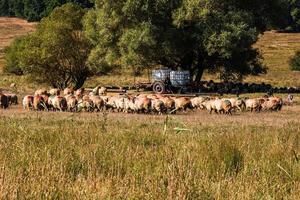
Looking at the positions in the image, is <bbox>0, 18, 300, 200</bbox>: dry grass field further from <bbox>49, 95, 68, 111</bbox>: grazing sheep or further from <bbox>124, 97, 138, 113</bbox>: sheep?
<bbox>49, 95, 68, 111</bbox>: grazing sheep

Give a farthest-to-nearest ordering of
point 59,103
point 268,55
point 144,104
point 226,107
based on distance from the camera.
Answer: point 268,55
point 59,103
point 144,104
point 226,107

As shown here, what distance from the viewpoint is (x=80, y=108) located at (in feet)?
93.5

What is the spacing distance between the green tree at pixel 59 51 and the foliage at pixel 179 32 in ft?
7.00

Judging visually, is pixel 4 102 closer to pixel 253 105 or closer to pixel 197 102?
pixel 197 102

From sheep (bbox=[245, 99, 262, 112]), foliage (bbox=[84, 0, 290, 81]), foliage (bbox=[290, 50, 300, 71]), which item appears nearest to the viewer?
sheep (bbox=[245, 99, 262, 112])

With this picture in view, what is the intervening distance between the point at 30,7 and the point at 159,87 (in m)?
114

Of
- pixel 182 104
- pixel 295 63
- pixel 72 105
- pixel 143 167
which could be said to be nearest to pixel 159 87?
pixel 182 104

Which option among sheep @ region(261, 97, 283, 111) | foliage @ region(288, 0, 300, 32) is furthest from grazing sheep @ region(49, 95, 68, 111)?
foliage @ region(288, 0, 300, 32)

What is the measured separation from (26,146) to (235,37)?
32.9 meters

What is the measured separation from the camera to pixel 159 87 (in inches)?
1706

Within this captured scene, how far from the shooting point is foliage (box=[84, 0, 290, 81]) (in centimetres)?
4241

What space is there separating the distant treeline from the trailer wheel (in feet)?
302

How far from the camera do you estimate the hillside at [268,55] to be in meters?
61.4

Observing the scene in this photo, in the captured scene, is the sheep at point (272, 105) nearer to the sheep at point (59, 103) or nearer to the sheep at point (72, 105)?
the sheep at point (72, 105)
